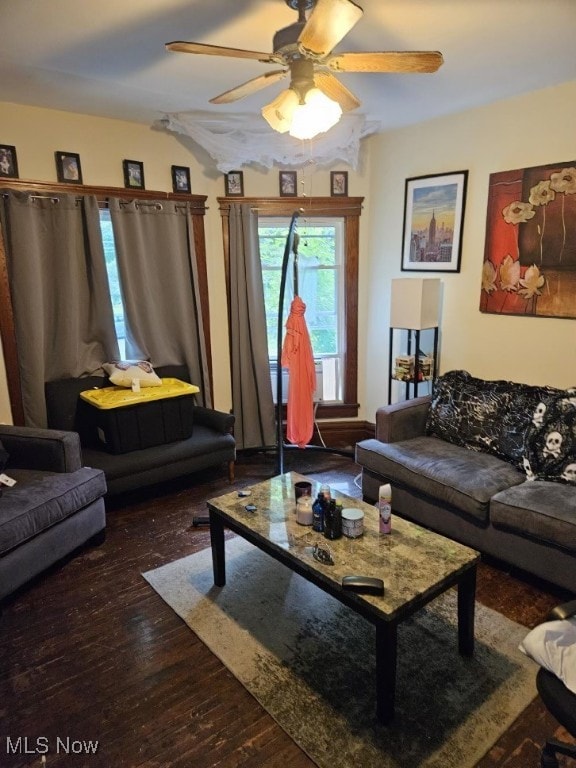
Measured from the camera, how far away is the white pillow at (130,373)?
3.40 m

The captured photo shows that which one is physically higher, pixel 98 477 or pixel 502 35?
pixel 502 35

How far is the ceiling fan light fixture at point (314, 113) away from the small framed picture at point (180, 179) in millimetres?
2036

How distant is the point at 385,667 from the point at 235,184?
343cm

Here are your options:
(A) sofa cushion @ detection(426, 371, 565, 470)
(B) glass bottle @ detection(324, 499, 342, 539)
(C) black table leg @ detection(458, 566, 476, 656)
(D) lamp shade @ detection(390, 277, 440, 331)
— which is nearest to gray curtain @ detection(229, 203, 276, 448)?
(D) lamp shade @ detection(390, 277, 440, 331)

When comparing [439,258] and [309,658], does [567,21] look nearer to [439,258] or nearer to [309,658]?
[439,258]

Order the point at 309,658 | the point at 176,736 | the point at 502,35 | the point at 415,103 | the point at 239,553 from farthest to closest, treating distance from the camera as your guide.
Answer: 1. the point at 415,103
2. the point at 239,553
3. the point at 502,35
4. the point at 309,658
5. the point at 176,736

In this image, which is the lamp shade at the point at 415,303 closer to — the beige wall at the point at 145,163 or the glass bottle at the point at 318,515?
the beige wall at the point at 145,163

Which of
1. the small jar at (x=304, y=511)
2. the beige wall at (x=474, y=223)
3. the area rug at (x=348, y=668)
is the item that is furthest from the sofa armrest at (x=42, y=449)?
the beige wall at (x=474, y=223)

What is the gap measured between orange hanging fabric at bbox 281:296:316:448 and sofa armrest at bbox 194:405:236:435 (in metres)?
0.44

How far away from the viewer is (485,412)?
3080mm

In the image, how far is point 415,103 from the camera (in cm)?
315

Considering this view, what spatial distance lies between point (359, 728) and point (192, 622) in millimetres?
855

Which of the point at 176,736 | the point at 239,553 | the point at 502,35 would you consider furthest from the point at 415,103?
the point at 176,736

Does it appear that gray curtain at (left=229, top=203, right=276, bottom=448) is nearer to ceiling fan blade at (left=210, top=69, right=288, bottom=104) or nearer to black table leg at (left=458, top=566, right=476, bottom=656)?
ceiling fan blade at (left=210, top=69, right=288, bottom=104)
